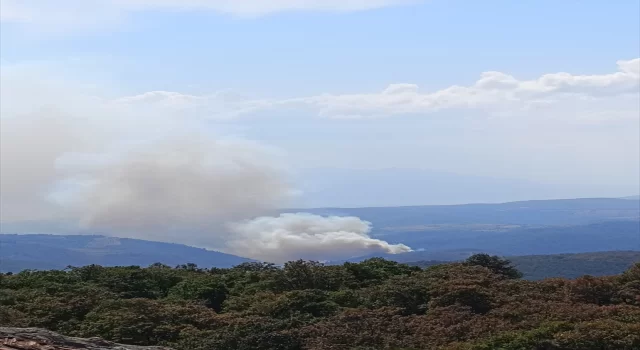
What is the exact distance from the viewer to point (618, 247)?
185000 millimetres

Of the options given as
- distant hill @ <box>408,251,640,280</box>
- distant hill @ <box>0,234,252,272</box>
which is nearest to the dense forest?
distant hill @ <box>408,251,640,280</box>

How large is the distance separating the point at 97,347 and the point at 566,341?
6995 millimetres

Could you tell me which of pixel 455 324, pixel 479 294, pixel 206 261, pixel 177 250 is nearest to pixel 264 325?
pixel 455 324

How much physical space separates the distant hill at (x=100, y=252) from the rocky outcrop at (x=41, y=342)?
466ft

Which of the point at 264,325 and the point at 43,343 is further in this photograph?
the point at 264,325

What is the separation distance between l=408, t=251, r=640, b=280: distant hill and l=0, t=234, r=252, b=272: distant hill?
259 ft

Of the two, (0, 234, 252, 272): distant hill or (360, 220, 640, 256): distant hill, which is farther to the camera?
(360, 220, 640, 256): distant hill

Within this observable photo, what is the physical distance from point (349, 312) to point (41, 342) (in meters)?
6.08

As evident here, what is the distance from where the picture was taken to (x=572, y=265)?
3123 inches

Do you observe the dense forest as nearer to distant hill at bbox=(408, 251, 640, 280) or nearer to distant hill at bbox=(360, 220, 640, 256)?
distant hill at bbox=(408, 251, 640, 280)

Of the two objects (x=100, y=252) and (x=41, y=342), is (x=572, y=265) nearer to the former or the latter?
(x=41, y=342)

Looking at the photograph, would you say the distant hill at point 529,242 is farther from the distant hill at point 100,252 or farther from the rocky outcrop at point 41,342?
the rocky outcrop at point 41,342

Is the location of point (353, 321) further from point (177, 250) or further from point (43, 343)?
point (177, 250)

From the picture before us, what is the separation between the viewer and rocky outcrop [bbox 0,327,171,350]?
9070 millimetres
